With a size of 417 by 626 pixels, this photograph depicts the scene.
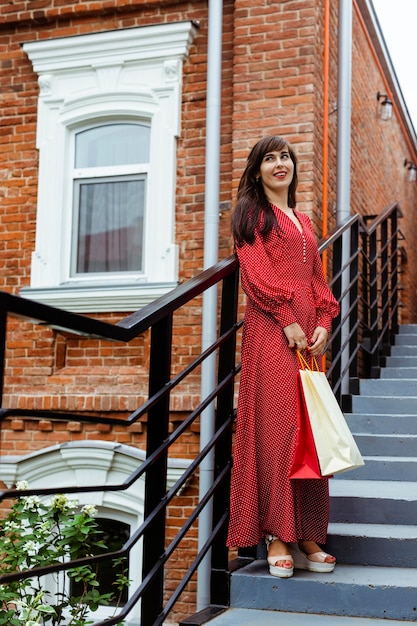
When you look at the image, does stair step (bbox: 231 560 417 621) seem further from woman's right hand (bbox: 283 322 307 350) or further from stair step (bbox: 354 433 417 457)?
stair step (bbox: 354 433 417 457)

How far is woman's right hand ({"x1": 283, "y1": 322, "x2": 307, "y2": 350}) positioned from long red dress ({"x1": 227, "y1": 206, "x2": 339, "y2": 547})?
0.08 ft

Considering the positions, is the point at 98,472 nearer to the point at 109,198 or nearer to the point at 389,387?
the point at 109,198

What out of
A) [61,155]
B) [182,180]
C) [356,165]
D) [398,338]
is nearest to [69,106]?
[61,155]

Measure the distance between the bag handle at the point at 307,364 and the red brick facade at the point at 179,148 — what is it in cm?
307

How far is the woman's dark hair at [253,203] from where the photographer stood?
10.5 feet

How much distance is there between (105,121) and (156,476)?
194 inches

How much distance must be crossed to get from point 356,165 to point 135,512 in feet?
12.6

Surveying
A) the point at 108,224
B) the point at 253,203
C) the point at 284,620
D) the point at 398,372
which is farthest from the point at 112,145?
the point at 284,620

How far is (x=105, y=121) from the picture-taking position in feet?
23.3

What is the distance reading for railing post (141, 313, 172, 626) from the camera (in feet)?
8.69

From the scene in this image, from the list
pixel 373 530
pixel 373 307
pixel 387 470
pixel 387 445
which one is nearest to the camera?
pixel 373 530

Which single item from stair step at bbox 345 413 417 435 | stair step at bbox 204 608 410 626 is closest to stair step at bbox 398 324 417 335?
stair step at bbox 345 413 417 435

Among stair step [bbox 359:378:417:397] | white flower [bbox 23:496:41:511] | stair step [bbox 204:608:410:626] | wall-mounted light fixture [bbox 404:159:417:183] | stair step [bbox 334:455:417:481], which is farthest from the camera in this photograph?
wall-mounted light fixture [bbox 404:159:417:183]

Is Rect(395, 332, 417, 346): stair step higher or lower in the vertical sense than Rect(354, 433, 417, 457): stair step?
higher
